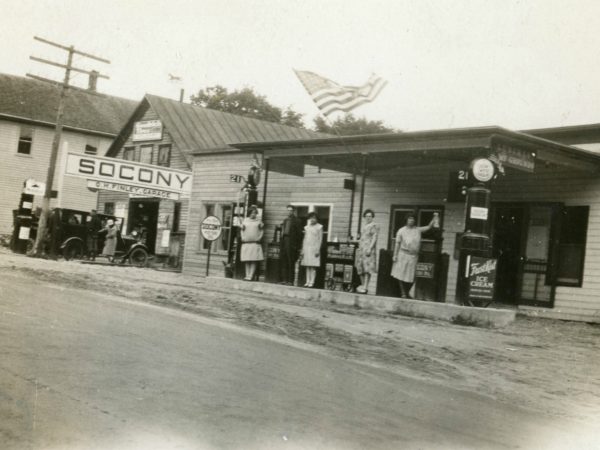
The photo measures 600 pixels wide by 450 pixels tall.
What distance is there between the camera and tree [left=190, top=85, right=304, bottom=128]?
57.2 m

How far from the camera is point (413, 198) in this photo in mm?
18734

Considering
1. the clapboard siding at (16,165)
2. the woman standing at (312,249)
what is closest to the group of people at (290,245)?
the woman standing at (312,249)

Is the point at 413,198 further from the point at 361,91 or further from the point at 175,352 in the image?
the point at 175,352

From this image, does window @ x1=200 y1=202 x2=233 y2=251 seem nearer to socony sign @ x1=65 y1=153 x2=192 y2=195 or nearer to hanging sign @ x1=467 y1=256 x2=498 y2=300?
socony sign @ x1=65 y1=153 x2=192 y2=195

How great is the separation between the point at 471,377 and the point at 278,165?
12243 millimetres

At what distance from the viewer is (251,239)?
18125 mm

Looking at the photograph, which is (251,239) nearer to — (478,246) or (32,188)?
(478,246)

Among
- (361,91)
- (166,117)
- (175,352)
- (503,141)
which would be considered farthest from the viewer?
(166,117)

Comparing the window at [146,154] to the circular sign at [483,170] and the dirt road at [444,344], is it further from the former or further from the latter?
the circular sign at [483,170]

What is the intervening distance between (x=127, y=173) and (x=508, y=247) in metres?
12.9

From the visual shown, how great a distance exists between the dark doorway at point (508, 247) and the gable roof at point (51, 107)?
80.4ft

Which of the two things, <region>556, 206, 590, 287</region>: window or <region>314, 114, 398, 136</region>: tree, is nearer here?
<region>556, 206, 590, 287</region>: window

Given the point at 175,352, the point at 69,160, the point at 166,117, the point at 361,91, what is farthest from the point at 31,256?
the point at 175,352

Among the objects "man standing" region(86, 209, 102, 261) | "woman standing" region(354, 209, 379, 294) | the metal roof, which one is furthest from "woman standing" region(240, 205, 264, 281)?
the metal roof
